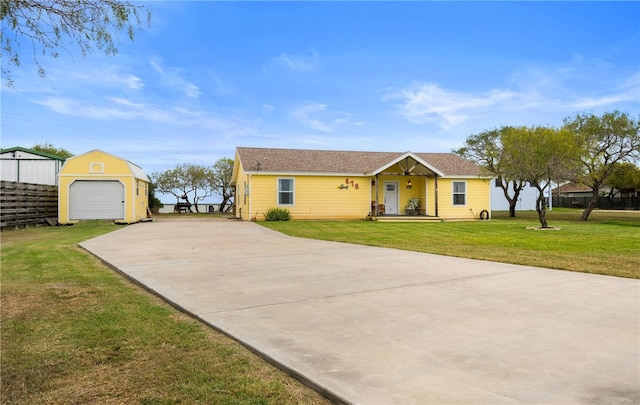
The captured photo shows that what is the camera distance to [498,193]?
4097 centimetres

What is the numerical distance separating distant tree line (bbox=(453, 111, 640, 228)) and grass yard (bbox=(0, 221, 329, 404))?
1644cm

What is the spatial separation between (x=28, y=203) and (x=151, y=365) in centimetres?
1951

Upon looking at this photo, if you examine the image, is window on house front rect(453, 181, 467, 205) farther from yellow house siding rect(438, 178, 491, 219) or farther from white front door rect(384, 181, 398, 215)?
white front door rect(384, 181, 398, 215)

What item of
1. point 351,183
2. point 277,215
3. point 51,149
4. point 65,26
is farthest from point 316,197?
point 51,149

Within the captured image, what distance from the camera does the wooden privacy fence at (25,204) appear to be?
1658 cm

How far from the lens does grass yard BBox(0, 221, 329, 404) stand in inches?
107

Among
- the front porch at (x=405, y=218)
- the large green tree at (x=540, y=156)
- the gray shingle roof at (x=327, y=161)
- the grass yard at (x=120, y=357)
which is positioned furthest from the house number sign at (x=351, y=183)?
the grass yard at (x=120, y=357)

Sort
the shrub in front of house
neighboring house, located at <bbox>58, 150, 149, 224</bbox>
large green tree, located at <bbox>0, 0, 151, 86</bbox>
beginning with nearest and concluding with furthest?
large green tree, located at <bbox>0, 0, 151, 86</bbox>
neighboring house, located at <bbox>58, 150, 149, 224</bbox>
the shrub in front of house

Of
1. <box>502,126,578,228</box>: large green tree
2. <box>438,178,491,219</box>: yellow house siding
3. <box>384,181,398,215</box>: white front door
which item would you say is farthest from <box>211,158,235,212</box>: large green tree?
<box>502,126,578,228</box>: large green tree

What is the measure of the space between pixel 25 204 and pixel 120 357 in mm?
18853

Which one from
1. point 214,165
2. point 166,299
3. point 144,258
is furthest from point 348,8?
point 214,165

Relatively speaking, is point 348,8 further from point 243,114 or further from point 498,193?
point 498,193

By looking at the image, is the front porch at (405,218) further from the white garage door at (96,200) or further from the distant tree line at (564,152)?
the white garage door at (96,200)

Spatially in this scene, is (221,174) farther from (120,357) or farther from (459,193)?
(120,357)
